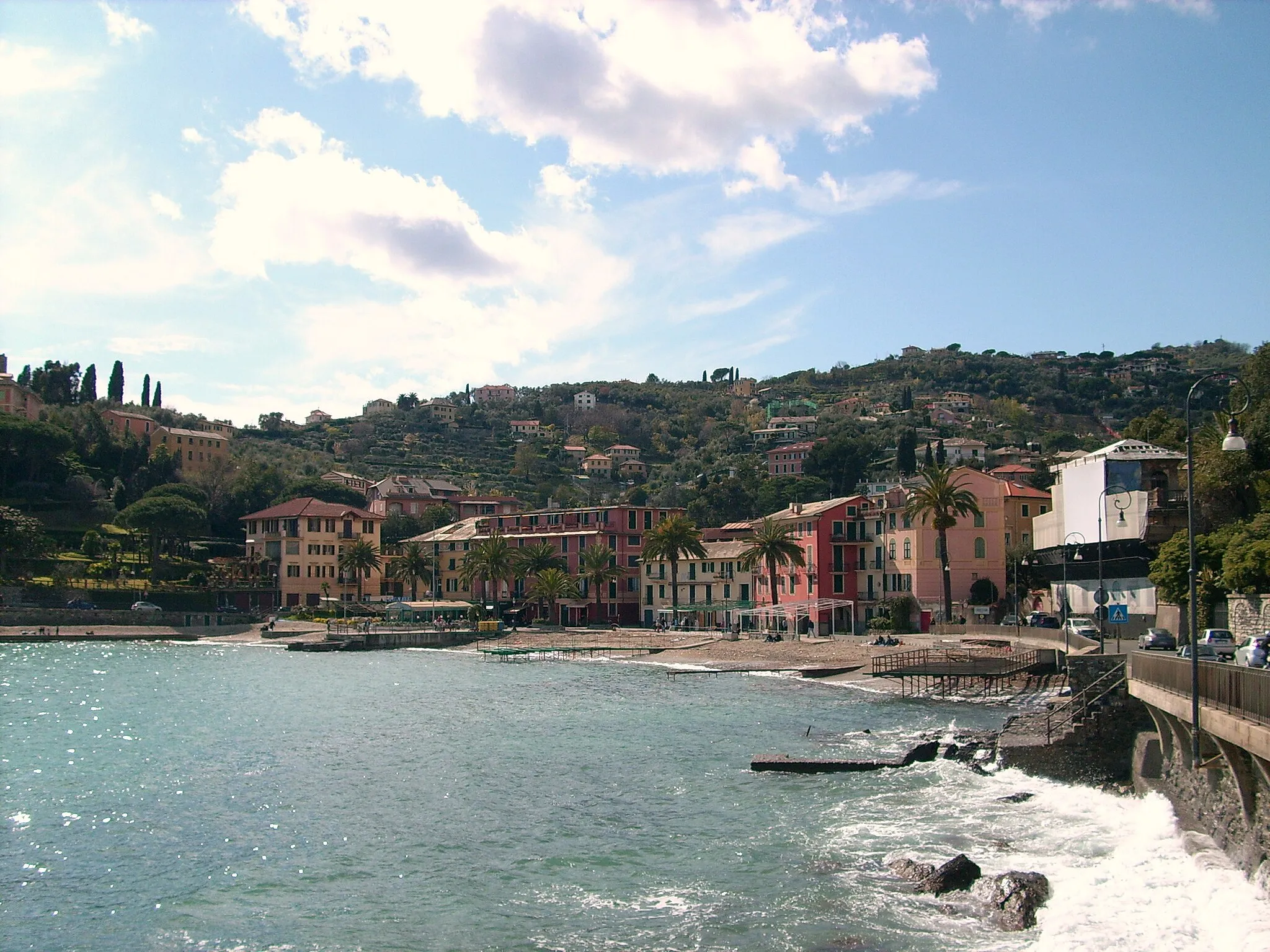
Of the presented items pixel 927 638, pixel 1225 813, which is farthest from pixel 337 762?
pixel 927 638

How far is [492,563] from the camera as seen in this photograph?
330 feet

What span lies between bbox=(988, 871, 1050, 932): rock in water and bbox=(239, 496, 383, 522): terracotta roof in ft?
342

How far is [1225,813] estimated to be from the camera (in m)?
20.7

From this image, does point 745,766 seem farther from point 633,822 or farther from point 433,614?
Result: point 433,614

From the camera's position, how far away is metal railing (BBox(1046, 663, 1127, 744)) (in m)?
33.3

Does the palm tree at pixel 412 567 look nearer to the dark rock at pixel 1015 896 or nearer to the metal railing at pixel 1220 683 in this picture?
the metal railing at pixel 1220 683

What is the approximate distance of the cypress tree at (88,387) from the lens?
16062 cm

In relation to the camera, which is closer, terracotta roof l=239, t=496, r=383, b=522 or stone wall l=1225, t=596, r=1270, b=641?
stone wall l=1225, t=596, r=1270, b=641

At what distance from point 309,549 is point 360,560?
23.4ft

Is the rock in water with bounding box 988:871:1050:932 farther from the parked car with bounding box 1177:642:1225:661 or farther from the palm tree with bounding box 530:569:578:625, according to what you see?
the palm tree with bounding box 530:569:578:625

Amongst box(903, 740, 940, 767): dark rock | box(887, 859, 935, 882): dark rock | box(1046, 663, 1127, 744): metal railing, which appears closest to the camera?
box(887, 859, 935, 882): dark rock

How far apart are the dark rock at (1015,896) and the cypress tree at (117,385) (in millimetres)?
171479

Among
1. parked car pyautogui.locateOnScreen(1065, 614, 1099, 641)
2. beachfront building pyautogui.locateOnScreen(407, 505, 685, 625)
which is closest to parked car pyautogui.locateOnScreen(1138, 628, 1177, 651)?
parked car pyautogui.locateOnScreen(1065, 614, 1099, 641)

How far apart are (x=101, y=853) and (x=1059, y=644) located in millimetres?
44543
